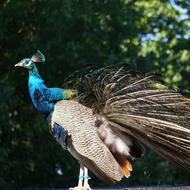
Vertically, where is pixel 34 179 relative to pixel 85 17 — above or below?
below

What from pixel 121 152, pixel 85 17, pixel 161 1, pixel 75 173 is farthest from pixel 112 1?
→ pixel 121 152

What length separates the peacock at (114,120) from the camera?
4.67m

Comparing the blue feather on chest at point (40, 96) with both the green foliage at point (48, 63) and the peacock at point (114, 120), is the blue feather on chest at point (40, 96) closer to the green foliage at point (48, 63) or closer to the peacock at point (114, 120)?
the peacock at point (114, 120)

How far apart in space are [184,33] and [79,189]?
1036 centimetres

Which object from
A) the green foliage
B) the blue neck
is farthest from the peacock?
the green foliage

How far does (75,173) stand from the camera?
985cm

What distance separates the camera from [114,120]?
477 centimetres

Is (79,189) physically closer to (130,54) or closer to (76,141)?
(76,141)

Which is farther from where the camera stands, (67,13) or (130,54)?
(130,54)

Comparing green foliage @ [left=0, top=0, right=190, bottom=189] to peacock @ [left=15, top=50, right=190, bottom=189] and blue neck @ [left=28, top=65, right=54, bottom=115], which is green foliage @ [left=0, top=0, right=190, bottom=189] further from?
peacock @ [left=15, top=50, right=190, bottom=189]

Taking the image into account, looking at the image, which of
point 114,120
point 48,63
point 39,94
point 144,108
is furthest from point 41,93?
point 48,63

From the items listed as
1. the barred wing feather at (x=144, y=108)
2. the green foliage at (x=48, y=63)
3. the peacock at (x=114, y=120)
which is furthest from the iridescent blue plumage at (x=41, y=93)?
the green foliage at (x=48, y=63)

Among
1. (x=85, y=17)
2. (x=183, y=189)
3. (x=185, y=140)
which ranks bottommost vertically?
(x=183, y=189)

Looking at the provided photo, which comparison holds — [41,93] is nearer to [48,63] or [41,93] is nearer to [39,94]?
[39,94]
